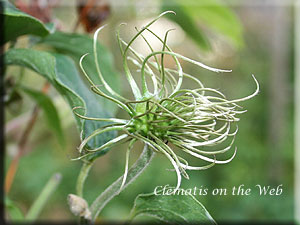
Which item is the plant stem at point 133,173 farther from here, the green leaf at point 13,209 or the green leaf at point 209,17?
the green leaf at point 209,17

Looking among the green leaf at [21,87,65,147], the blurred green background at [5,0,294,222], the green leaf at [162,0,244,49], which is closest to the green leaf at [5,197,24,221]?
the green leaf at [21,87,65,147]

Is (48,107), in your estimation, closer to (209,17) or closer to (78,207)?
(78,207)

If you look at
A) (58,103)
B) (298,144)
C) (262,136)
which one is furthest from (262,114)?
(58,103)

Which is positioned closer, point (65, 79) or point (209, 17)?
point (65, 79)

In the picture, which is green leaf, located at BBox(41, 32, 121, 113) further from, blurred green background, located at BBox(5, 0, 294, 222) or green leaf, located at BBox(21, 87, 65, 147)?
blurred green background, located at BBox(5, 0, 294, 222)

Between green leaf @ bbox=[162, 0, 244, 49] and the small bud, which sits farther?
green leaf @ bbox=[162, 0, 244, 49]

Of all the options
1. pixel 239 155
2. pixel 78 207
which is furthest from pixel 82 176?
pixel 239 155

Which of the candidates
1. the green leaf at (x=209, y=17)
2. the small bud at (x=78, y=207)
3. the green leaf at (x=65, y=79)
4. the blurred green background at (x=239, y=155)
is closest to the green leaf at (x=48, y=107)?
the green leaf at (x=65, y=79)
